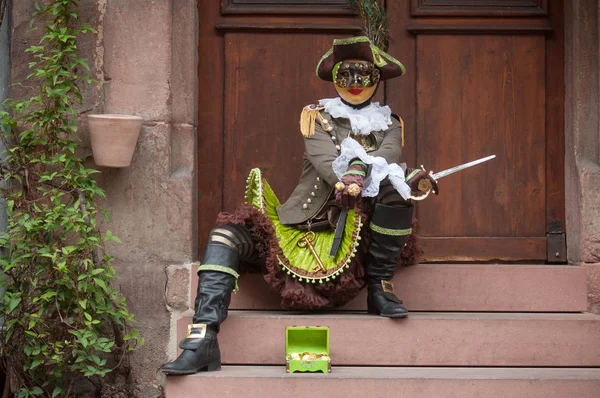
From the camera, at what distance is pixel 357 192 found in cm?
457

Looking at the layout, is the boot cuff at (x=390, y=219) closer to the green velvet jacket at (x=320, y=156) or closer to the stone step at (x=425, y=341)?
the green velvet jacket at (x=320, y=156)

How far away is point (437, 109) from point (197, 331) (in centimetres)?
197

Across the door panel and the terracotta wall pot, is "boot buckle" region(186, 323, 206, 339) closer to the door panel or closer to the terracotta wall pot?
the terracotta wall pot

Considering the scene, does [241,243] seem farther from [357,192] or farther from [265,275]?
[357,192]

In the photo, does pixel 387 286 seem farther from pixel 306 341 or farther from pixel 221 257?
pixel 221 257

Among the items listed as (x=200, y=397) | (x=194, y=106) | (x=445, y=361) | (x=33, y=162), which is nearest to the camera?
(x=200, y=397)

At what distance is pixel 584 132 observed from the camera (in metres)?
5.43

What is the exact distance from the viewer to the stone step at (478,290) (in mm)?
5137

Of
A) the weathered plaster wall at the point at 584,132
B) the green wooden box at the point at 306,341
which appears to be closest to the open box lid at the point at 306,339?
the green wooden box at the point at 306,341

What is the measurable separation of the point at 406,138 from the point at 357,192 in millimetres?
1196

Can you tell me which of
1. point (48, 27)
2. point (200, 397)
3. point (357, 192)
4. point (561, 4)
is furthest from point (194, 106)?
point (561, 4)

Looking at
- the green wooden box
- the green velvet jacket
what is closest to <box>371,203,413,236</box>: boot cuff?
the green velvet jacket

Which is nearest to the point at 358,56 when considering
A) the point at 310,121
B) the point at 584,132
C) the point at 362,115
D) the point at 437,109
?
the point at 362,115

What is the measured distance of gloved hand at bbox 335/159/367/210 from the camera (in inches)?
180
